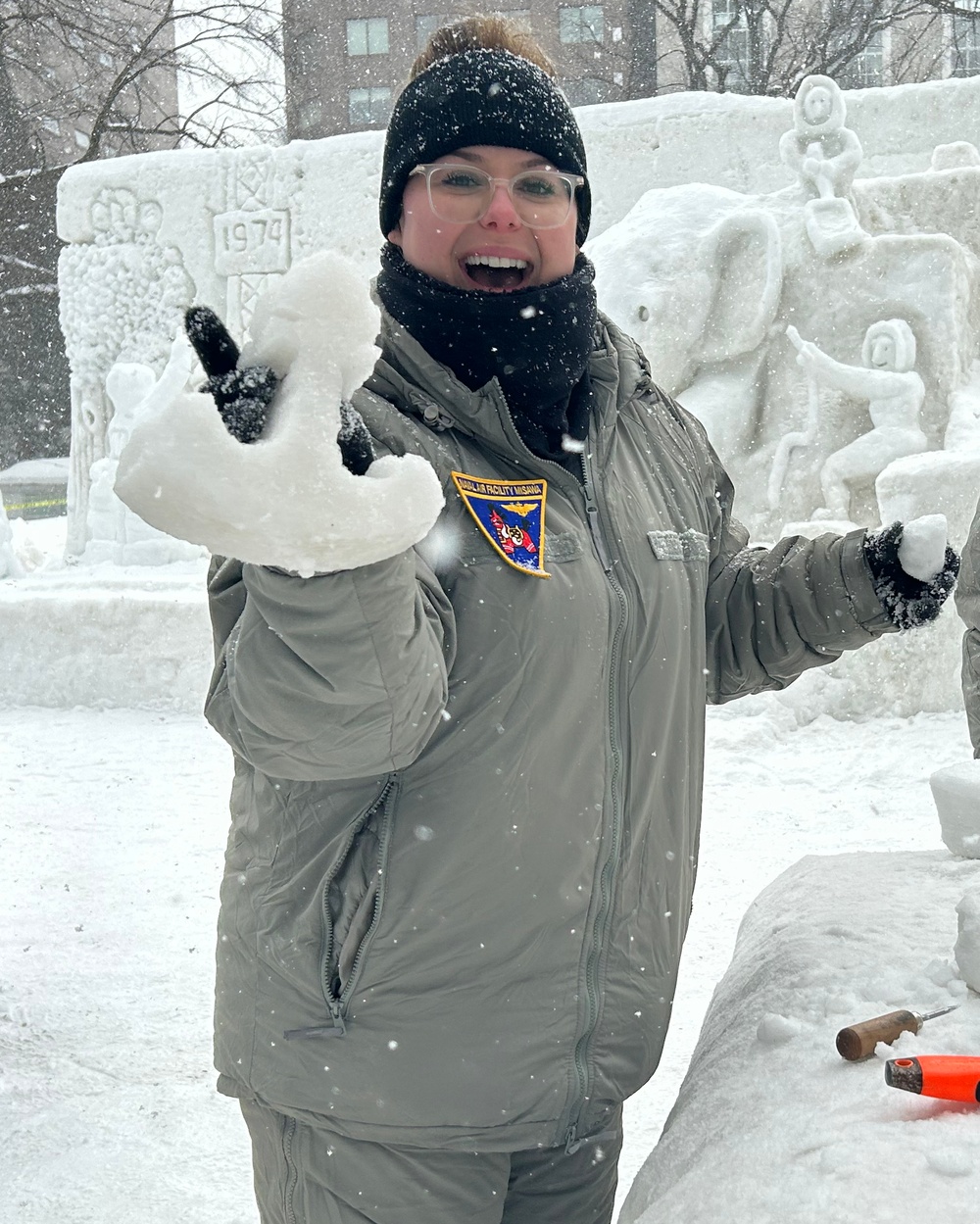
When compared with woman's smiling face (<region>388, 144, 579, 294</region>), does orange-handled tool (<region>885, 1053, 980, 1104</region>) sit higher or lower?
lower

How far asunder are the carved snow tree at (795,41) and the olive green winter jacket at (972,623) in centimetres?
1329

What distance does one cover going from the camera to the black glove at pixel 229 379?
2.52 feet

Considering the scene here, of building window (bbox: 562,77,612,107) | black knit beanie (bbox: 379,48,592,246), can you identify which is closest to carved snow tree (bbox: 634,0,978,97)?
building window (bbox: 562,77,612,107)

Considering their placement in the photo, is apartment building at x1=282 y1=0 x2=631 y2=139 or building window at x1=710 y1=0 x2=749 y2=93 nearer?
building window at x1=710 y1=0 x2=749 y2=93

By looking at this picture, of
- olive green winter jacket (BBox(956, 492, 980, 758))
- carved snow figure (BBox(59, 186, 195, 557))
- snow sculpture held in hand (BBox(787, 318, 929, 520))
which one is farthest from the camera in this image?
carved snow figure (BBox(59, 186, 195, 557))

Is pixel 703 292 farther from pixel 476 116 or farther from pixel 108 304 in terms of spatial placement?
pixel 108 304

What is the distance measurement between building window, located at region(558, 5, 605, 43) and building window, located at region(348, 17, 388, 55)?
94.0 inches

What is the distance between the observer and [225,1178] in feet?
7.89

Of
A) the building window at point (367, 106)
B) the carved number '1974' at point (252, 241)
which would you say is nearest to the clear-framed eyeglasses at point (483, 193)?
the carved number '1974' at point (252, 241)

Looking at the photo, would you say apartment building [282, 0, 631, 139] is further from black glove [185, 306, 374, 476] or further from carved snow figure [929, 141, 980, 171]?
black glove [185, 306, 374, 476]

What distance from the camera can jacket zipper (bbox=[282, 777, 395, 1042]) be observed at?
3.45ft

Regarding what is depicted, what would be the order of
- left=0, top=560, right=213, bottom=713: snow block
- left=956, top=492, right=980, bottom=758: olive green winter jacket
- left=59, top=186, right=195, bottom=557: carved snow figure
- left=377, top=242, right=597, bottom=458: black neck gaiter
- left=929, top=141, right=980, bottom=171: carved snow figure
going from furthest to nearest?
left=59, top=186, right=195, bottom=557: carved snow figure → left=929, top=141, right=980, bottom=171: carved snow figure → left=0, top=560, right=213, bottom=713: snow block → left=956, top=492, right=980, bottom=758: olive green winter jacket → left=377, top=242, right=597, bottom=458: black neck gaiter

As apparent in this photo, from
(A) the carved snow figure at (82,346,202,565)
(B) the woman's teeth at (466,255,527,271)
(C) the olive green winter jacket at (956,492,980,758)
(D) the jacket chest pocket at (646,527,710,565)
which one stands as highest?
(B) the woman's teeth at (466,255,527,271)

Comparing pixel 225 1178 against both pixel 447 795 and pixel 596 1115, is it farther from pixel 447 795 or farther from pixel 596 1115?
pixel 447 795
